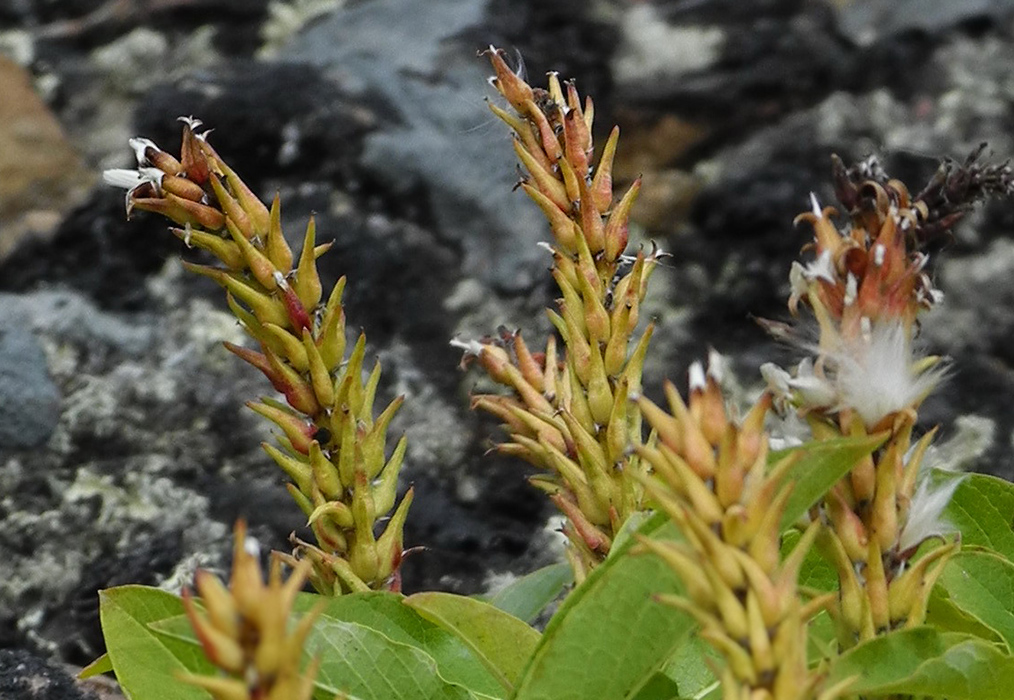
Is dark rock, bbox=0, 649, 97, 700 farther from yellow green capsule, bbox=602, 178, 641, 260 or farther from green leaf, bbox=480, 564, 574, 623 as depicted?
yellow green capsule, bbox=602, 178, 641, 260

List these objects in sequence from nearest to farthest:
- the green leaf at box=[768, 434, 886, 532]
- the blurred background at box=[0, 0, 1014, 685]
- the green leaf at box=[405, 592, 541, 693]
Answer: the green leaf at box=[768, 434, 886, 532] → the green leaf at box=[405, 592, 541, 693] → the blurred background at box=[0, 0, 1014, 685]

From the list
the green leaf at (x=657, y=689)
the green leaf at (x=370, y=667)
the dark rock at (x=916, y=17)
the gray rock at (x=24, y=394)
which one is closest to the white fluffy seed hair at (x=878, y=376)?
the green leaf at (x=657, y=689)

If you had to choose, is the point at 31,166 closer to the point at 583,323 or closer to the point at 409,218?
the point at 409,218

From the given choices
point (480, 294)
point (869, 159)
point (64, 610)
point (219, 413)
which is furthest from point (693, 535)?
Result: point (480, 294)

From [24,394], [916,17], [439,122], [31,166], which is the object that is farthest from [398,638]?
[916,17]

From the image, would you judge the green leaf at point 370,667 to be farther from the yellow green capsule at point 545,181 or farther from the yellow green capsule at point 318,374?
the yellow green capsule at point 545,181

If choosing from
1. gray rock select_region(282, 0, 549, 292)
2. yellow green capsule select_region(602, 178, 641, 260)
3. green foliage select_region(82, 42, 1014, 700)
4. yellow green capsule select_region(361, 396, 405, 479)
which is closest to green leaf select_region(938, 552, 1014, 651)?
green foliage select_region(82, 42, 1014, 700)

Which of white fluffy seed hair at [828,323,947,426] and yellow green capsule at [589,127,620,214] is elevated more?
yellow green capsule at [589,127,620,214]

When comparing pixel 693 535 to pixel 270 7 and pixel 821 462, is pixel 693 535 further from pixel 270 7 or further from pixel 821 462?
pixel 270 7
